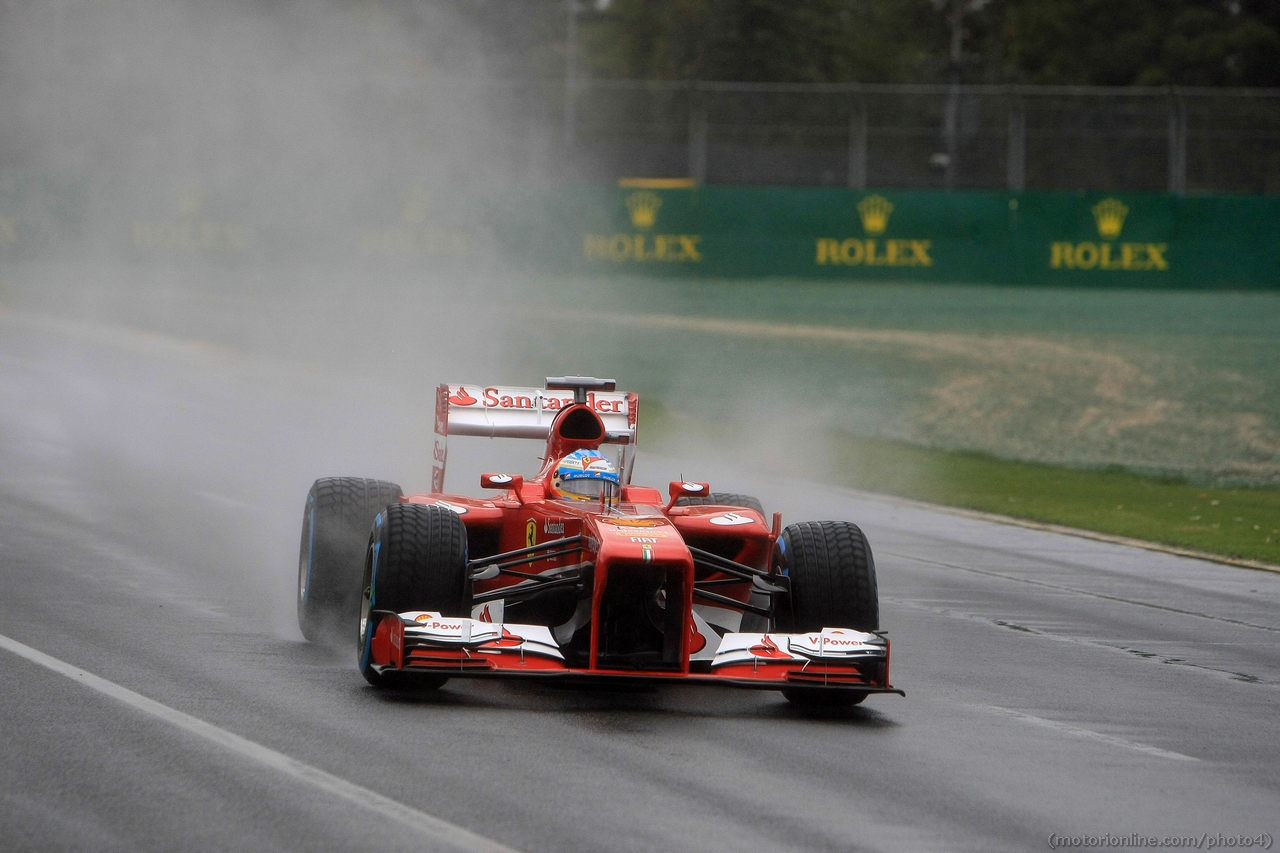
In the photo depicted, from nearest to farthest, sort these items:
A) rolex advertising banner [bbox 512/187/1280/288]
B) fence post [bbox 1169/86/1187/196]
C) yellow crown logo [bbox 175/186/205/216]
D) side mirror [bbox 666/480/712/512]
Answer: side mirror [bbox 666/480/712/512], yellow crown logo [bbox 175/186/205/216], rolex advertising banner [bbox 512/187/1280/288], fence post [bbox 1169/86/1187/196]

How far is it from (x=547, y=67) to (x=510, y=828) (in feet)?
125

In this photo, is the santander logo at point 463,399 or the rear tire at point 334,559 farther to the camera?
the santander logo at point 463,399

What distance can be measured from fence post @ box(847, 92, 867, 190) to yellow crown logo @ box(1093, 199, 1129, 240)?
4.99 m

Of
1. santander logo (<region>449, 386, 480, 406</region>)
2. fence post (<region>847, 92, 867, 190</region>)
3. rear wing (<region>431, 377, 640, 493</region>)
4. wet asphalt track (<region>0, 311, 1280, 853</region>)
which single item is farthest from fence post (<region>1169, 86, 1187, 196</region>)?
santander logo (<region>449, 386, 480, 406</region>)

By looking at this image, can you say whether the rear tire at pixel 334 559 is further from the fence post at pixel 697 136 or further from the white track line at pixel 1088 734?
the fence post at pixel 697 136

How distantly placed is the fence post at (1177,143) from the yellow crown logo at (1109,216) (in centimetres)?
151

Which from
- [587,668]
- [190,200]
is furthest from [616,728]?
[190,200]

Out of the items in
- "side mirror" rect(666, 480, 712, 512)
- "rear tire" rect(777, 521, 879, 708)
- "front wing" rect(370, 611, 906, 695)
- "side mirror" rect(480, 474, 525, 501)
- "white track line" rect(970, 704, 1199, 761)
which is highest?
"side mirror" rect(480, 474, 525, 501)

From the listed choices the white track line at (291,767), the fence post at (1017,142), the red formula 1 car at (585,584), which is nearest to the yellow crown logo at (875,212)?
the fence post at (1017,142)

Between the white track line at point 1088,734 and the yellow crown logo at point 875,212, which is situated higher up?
the yellow crown logo at point 875,212

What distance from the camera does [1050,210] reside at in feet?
112

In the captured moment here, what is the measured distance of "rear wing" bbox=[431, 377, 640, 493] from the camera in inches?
396

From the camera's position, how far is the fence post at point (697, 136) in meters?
36.5

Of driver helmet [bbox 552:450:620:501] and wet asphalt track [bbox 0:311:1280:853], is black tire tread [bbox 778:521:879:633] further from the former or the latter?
driver helmet [bbox 552:450:620:501]
